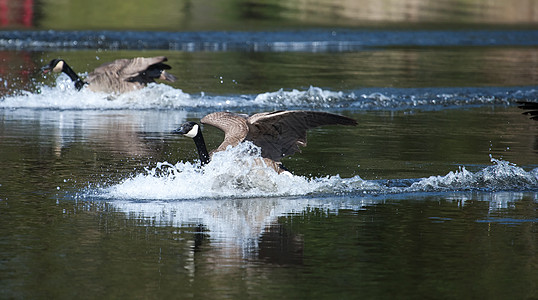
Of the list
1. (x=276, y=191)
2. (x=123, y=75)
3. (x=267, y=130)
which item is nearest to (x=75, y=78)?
(x=123, y=75)

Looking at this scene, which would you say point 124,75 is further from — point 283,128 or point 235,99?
point 283,128

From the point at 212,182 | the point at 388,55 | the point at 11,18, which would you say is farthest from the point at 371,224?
the point at 11,18

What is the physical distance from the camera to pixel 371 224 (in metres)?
8.27

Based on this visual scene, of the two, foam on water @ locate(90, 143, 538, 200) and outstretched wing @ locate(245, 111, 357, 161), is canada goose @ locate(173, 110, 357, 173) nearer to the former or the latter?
outstretched wing @ locate(245, 111, 357, 161)

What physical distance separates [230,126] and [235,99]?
23.9 feet

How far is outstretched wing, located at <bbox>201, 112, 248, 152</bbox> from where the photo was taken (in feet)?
32.7

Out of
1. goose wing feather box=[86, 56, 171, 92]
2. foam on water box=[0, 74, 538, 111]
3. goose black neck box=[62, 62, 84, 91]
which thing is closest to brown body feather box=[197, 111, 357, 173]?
foam on water box=[0, 74, 538, 111]

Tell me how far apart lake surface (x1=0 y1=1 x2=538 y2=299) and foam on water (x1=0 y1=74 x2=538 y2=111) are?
4 cm

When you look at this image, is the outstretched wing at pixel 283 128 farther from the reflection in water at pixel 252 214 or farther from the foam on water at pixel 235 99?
the foam on water at pixel 235 99

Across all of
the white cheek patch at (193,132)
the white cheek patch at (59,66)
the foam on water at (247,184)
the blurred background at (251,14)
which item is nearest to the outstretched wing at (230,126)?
the foam on water at (247,184)

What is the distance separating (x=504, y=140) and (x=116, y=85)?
22.8ft

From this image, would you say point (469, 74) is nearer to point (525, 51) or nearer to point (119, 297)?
point (525, 51)

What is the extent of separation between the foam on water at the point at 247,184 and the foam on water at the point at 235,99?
6.73 metres

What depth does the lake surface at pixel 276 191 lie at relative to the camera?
6.62m
